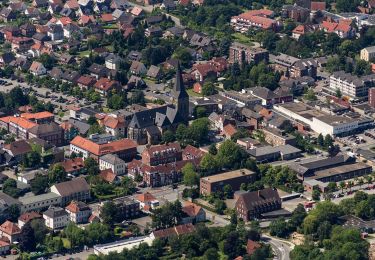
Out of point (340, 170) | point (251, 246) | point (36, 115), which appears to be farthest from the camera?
point (36, 115)

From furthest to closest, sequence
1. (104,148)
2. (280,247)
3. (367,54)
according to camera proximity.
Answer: (367,54) → (104,148) → (280,247)

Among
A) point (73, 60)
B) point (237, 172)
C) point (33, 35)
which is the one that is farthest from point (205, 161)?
point (33, 35)

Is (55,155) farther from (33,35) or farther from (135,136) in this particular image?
(33,35)

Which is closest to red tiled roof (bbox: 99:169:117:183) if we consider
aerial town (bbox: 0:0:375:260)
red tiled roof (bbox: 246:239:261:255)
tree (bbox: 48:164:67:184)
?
aerial town (bbox: 0:0:375:260)

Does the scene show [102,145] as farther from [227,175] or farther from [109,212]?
[109,212]

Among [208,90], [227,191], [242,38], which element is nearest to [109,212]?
[227,191]

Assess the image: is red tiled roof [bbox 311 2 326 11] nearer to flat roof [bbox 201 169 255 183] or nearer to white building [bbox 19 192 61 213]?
flat roof [bbox 201 169 255 183]
